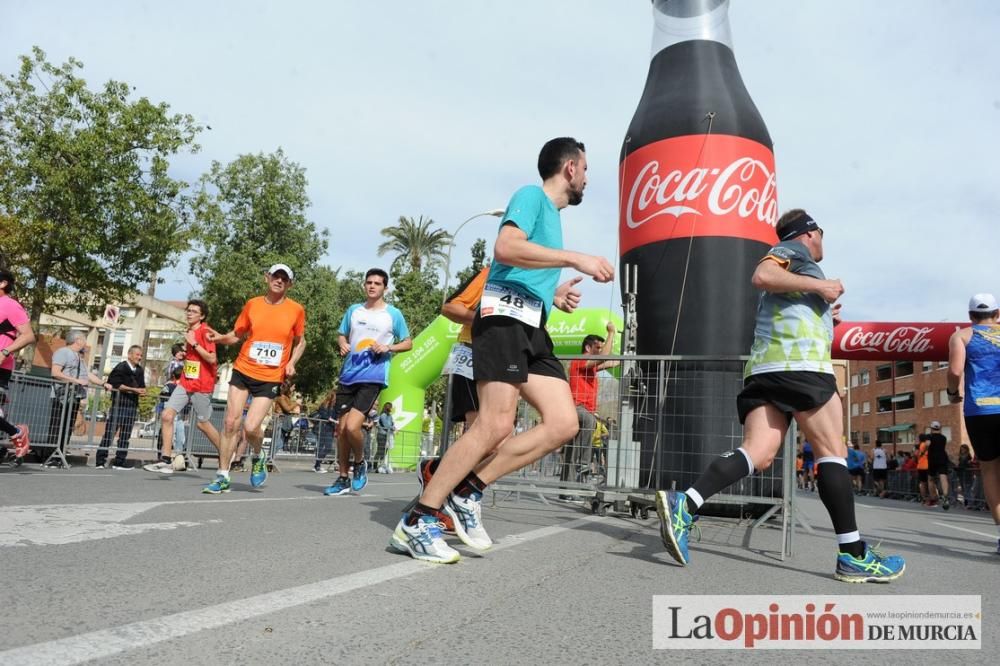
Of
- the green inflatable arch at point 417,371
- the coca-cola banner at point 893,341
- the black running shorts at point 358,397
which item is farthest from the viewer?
the green inflatable arch at point 417,371

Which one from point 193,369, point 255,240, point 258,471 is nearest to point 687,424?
point 258,471

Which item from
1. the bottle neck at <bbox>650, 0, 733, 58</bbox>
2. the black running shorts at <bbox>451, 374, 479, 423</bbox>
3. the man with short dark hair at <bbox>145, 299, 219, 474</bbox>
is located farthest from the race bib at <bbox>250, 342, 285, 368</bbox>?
the bottle neck at <bbox>650, 0, 733, 58</bbox>

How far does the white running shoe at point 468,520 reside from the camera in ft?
12.4

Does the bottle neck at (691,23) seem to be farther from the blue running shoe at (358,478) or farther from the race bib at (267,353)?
the blue running shoe at (358,478)

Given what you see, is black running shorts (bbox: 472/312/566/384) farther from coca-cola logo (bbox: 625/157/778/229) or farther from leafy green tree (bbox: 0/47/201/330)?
leafy green tree (bbox: 0/47/201/330)

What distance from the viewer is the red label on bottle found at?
718 cm

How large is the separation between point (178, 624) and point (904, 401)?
231 feet

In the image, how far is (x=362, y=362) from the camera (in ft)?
22.7

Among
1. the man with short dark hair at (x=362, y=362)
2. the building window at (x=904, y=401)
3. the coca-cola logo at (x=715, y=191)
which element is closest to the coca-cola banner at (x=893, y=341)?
the coca-cola logo at (x=715, y=191)

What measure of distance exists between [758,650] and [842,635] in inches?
17.5

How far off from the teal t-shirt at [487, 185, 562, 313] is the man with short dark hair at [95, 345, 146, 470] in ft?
28.9

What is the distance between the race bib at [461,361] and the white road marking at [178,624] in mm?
2571

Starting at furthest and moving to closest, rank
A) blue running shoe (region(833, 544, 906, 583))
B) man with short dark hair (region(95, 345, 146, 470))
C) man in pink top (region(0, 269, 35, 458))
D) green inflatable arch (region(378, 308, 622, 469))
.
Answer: green inflatable arch (region(378, 308, 622, 469)), man with short dark hair (region(95, 345, 146, 470)), man in pink top (region(0, 269, 35, 458)), blue running shoe (region(833, 544, 906, 583))

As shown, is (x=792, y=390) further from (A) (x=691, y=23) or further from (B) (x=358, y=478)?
(A) (x=691, y=23)
